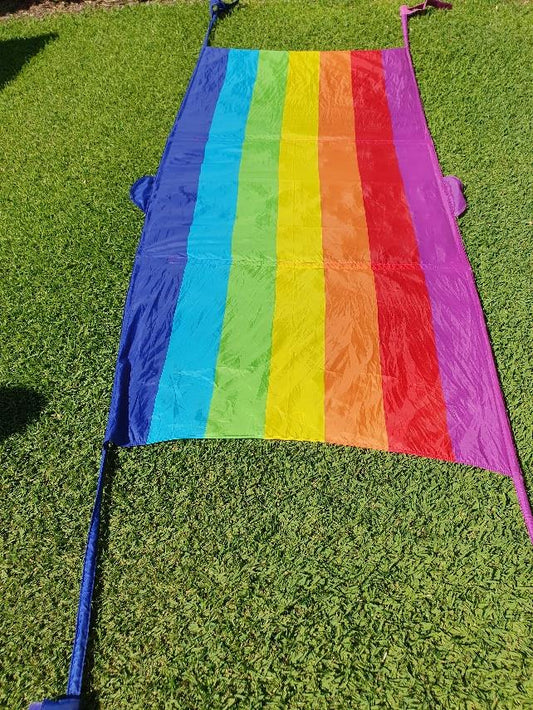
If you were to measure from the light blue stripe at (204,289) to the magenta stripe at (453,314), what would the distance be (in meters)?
1.46

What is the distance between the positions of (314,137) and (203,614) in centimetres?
390

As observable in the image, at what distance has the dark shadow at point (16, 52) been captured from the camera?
18.3ft

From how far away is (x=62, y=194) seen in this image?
4297mm

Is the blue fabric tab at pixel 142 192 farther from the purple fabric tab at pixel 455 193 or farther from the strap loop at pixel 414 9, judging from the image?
the strap loop at pixel 414 9

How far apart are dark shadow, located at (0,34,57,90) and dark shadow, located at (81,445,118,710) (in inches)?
191

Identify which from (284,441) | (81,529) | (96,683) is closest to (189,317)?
(284,441)

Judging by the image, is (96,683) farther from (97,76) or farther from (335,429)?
(97,76)

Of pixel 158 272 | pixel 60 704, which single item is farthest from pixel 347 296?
pixel 60 704

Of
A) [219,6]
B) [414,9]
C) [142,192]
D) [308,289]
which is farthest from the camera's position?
[219,6]

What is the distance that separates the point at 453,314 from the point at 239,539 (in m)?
2.04

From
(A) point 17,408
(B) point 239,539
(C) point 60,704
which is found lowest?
(C) point 60,704

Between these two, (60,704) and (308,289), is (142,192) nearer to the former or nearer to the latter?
(308,289)

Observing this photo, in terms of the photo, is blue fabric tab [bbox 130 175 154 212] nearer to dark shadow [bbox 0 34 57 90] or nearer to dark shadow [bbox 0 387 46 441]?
dark shadow [bbox 0 387 46 441]

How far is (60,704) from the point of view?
2.16 m
